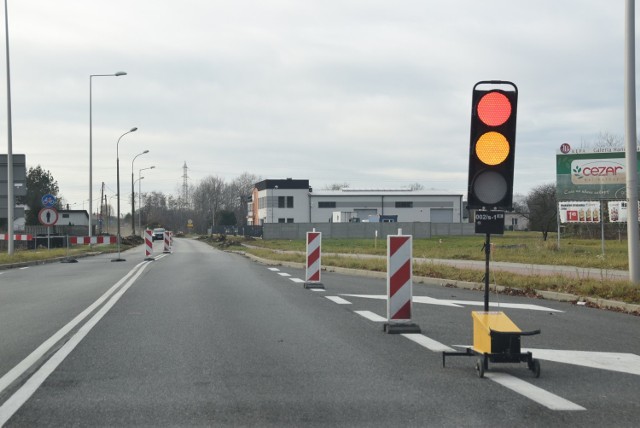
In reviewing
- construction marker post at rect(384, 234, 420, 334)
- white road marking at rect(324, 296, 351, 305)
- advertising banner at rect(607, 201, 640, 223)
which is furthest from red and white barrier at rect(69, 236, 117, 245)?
construction marker post at rect(384, 234, 420, 334)

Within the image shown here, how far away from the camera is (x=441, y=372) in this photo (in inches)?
255

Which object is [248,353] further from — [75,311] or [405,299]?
[75,311]

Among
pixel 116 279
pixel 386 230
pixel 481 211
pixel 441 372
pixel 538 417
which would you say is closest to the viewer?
pixel 538 417

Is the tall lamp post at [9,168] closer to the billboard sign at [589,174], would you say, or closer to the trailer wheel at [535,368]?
the billboard sign at [589,174]

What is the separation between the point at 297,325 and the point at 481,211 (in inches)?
138

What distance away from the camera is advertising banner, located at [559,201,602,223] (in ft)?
115

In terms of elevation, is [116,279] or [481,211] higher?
[481,211]

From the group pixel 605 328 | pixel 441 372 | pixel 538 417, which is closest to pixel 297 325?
pixel 441 372

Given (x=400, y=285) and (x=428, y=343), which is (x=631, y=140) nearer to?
(x=400, y=285)

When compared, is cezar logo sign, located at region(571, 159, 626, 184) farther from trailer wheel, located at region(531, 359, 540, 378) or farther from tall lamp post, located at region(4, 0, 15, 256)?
trailer wheel, located at region(531, 359, 540, 378)

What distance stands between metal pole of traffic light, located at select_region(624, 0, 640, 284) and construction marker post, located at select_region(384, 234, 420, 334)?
18.8 ft

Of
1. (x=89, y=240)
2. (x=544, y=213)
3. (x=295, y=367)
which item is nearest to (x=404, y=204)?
(x=544, y=213)

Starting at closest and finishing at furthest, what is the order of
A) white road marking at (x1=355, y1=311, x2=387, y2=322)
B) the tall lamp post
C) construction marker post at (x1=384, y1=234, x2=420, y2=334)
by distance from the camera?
construction marker post at (x1=384, y1=234, x2=420, y2=334) < white road marking at (x1=355, y1=311, x2=387, y2=322) < the tall lamp post

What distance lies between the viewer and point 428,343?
8102mm
